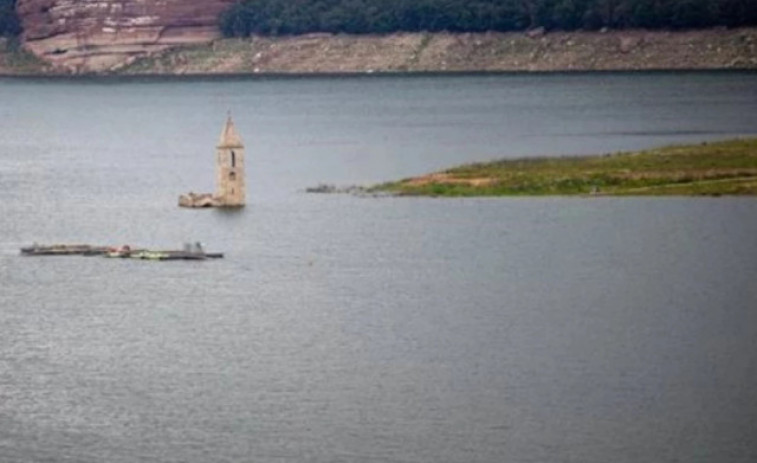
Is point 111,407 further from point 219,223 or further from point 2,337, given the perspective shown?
point 219,223

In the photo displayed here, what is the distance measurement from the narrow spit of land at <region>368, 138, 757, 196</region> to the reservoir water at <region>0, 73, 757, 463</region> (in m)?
2.29

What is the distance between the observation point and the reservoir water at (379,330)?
69.4 meters

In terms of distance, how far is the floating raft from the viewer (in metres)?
101

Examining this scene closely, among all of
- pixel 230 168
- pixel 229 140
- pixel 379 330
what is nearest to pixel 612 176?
pixel 230 168

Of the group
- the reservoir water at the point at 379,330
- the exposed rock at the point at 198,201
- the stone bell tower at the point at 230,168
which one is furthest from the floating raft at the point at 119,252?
the exposed rock at the point at 198,201

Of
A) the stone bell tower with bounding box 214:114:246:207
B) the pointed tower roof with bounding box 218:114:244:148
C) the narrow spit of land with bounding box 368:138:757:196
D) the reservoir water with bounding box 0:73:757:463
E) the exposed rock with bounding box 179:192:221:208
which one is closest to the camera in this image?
the reservoir water with bounding box 0:73:757:463

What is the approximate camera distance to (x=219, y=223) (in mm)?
111625

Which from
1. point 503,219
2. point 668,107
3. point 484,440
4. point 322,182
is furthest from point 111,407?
point 668,107

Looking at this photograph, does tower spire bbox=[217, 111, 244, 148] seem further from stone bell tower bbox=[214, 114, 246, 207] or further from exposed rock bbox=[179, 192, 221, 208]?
exposed rock bbox=[179, 192, 221, 208]

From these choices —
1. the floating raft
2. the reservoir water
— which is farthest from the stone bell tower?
the floating raft

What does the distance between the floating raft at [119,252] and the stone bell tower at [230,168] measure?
9056mm

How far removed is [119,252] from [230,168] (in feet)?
43.9

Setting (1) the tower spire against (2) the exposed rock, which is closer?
(1) the tower spire

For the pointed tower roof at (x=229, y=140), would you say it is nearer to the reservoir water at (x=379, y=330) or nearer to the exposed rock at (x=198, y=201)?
the reservoir water at (x=379, y=330)
